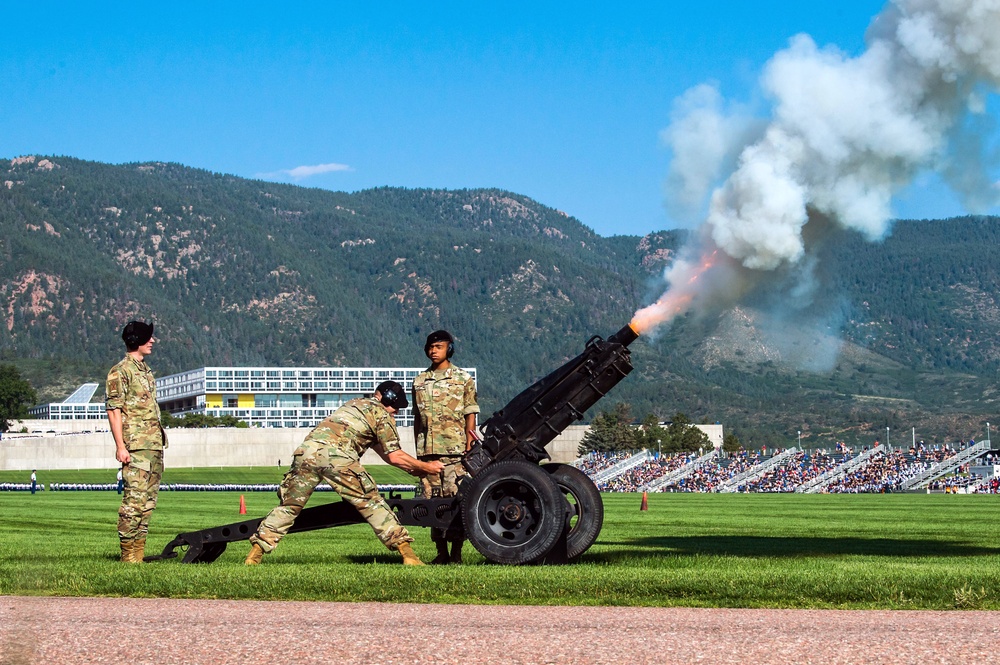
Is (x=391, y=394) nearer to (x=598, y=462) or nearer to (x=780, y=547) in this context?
(x=780, y=547)

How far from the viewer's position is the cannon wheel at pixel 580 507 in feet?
50.8

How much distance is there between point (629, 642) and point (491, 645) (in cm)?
98

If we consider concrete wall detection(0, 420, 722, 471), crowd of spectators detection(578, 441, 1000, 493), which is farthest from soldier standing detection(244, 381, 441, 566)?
concrete wall detection(0, 420, 722, 471)

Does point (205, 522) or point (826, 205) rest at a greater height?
point (826, 205)

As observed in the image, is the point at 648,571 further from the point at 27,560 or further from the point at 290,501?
the point at 27,560

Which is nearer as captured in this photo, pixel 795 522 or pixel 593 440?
pixel 795 522

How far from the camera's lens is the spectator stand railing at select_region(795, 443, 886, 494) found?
8306 centimetres

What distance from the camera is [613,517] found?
117ft

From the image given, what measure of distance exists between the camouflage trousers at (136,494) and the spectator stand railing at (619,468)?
80.1 m

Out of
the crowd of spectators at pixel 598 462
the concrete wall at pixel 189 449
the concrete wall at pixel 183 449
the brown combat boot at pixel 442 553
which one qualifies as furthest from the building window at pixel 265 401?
the brown combat boot at pixel 442 553

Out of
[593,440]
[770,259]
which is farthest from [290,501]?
[593,440]

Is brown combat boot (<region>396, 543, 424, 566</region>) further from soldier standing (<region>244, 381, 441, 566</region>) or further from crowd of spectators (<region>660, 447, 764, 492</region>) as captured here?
crowd of spectators (<region>660, 447, 764, 492</region>)

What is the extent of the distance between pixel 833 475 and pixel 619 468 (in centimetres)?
1913

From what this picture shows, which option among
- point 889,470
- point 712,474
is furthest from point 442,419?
point 712,474
